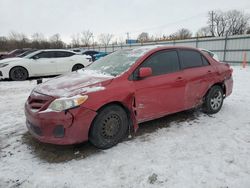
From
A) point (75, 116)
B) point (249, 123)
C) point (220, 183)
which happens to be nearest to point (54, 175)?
point (75, 116)

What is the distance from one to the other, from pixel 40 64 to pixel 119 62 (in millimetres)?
7417

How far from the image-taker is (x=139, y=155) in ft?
9.68

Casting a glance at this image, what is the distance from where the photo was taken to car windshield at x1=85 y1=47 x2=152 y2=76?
11.5ft

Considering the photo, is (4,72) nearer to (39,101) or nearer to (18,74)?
(18,74)

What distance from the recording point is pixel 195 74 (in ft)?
13.7

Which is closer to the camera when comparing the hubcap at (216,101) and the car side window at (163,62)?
the car side window at (163,62)

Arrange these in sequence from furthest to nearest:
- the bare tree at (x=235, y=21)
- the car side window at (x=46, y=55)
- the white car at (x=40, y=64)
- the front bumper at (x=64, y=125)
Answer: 1. the bare tree at (x=235, y=21)
2. the car side window at (x=46, y=55)
3. the white car at (x=40, y=64)
4. the front bumper at (x=64, y=125)

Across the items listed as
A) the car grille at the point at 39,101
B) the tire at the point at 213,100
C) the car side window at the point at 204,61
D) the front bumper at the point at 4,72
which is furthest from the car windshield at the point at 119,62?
the front bumper at the point at 4,72

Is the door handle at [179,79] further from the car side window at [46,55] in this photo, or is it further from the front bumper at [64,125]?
the car side window at [46,55]

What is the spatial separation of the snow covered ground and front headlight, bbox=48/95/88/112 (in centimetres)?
73

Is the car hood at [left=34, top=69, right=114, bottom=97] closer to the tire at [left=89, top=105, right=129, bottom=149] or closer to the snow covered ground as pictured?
the tire at [left=89, top=105, right=129, bottom=149]

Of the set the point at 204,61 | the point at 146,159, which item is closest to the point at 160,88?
the point at 146,159

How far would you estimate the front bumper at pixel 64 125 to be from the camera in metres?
2.74

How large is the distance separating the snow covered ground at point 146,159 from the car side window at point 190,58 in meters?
1.18
